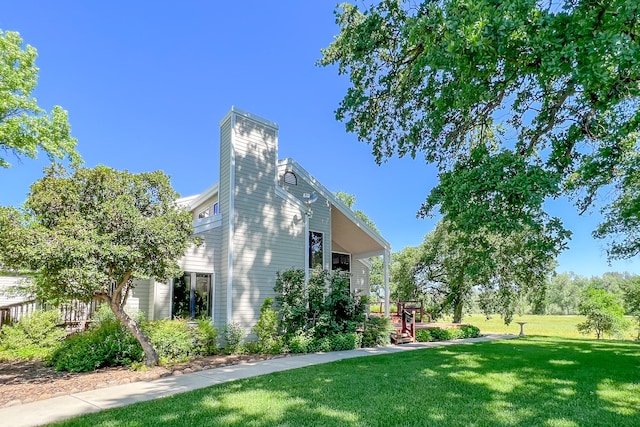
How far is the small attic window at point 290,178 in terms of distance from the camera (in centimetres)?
1409

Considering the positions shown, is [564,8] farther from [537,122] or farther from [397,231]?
[397,231]

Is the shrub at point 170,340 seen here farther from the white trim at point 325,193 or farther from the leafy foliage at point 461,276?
the leafy foliage at point 461,276

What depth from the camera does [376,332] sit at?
12.2 m

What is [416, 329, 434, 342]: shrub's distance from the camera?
13.9 meters

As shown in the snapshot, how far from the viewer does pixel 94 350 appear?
26.5 feet

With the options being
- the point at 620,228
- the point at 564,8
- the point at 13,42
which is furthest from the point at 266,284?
the point at 13,42

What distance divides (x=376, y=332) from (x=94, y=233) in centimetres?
880

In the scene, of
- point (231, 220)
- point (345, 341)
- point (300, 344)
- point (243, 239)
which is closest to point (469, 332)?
point (345, 341)

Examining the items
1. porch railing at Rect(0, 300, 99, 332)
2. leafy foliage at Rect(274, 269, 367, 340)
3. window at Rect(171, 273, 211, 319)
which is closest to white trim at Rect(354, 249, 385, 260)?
leafy foliage at Rect(274, 269, 367, 340)

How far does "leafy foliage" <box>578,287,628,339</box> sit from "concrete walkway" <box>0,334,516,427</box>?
18538mm

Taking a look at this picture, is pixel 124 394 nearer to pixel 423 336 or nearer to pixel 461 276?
pixel 423 336

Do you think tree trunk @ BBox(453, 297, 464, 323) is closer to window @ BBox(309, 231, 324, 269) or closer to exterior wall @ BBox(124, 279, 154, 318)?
window @ BBox(309, 231, 324, 269)

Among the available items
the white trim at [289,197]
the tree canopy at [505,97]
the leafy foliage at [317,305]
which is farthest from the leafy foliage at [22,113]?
the tree canopy at [505,97]

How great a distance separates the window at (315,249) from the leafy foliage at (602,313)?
16.0m
